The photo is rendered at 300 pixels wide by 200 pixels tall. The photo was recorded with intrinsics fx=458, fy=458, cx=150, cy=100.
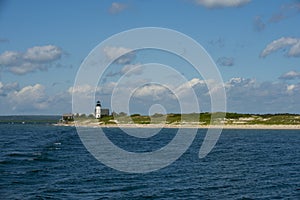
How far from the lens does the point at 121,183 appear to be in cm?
4338

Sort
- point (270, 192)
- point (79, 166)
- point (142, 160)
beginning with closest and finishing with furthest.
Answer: point (270, 192)
point (79, 166)
point (142, 160)

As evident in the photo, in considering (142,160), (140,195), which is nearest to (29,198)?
(140,195)

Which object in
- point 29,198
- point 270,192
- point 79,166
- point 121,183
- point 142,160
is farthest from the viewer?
point 142,160

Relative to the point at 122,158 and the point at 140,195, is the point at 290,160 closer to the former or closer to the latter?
the point at 122,158

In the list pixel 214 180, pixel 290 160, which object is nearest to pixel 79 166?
pixel 214 180

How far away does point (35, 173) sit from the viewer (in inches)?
1978

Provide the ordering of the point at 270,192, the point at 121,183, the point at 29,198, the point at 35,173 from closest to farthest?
the point at 29,198 → the point at 270,192 → the point at 121,183 → the point at 35,173

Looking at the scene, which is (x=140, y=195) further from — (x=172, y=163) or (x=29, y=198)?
(x=172, y=163)

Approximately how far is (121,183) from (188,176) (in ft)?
27.1

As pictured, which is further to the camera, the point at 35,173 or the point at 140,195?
the point at 35,173

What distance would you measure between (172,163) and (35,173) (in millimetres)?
18135

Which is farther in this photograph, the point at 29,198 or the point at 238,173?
the point at 238,173

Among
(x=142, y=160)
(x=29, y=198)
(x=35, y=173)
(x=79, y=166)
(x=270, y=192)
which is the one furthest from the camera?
(x=142, y=160)

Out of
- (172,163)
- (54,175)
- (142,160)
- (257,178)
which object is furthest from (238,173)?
(54,175)
